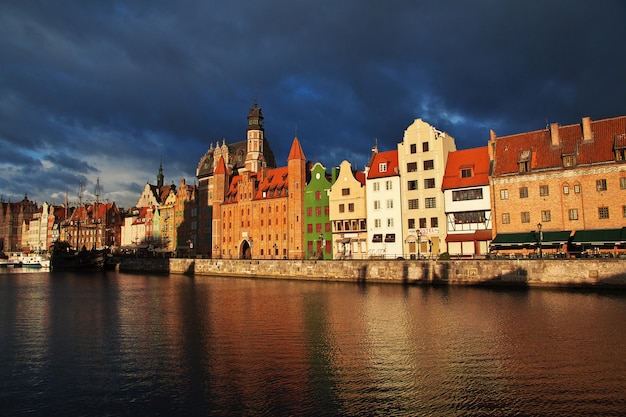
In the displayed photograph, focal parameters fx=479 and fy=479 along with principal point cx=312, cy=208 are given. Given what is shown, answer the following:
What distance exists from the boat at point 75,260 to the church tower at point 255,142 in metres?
43.6

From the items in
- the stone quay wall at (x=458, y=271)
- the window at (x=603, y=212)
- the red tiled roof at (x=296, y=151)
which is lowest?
the stone quay wall at (x=458, y=271)

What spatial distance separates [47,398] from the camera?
18969mm

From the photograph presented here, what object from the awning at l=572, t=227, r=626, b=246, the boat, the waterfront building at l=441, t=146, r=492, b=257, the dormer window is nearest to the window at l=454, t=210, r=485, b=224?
the waterfront building at l=441, t=146, r=492, b=257

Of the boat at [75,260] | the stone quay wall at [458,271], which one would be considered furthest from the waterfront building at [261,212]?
the boat at [75,260]

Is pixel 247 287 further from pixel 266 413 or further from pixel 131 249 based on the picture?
pixel 131 249

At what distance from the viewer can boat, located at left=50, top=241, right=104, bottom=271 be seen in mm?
114556

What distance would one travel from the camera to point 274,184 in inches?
3671

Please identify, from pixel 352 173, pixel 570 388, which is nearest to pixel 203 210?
pixel 352 173

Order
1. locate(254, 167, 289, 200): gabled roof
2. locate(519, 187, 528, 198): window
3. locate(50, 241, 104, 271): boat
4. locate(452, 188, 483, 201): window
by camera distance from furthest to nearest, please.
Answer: locate(50, 241, 104, 271): boat, locate(254, 167, 289, 200): gabled roof, locate(452, 188, 483, 201): window, locate(519, 187, 528, 198): window

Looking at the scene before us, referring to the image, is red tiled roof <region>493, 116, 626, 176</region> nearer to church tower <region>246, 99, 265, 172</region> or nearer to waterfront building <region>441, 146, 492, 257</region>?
waterfront building <region>441, 146, 492, 257</region>

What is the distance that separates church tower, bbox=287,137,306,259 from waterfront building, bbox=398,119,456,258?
70.1ft

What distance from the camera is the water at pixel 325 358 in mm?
17844

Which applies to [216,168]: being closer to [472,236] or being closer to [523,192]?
[472,236]

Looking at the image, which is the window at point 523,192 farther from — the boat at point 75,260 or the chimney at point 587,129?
the boat at point 75,260
